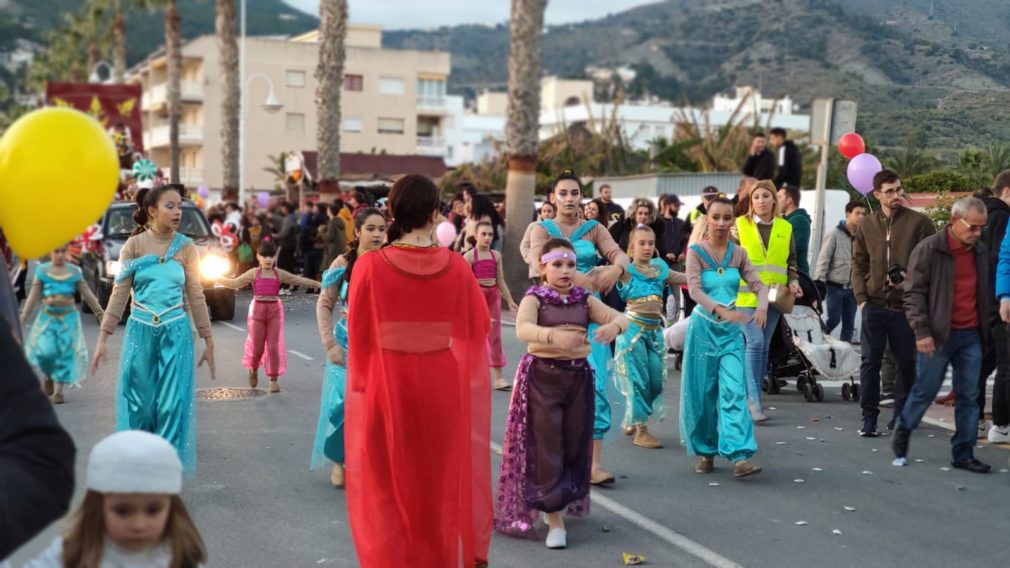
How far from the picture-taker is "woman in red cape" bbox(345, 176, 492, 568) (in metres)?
6.16

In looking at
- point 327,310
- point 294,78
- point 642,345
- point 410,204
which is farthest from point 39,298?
point 294,78

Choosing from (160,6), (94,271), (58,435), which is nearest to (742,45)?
(94,271)

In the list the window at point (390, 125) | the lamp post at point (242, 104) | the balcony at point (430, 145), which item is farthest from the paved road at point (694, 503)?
the balcony at point (430, 145)

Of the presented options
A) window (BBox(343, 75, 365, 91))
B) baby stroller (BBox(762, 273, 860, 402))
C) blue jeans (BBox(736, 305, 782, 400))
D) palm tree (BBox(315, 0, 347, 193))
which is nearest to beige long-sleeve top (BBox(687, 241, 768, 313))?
blue jeans (BBox(736, 305, 782, 400))

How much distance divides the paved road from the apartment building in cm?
7103

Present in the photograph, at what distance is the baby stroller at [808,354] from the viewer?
41.3 ft

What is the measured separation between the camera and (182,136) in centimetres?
8419

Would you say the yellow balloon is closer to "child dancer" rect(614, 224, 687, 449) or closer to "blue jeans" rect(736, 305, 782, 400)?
"child dancer" rect(614, 224, 687, 449)

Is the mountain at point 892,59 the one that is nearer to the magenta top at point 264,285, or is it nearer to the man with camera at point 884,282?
the man with camera at point 884,282

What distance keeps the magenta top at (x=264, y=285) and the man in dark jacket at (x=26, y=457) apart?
10.8 metres

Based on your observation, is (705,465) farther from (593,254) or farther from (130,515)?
(130,515)

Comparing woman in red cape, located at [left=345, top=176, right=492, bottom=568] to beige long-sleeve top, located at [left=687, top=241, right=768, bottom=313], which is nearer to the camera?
woman in red cape, located at [left=345, top=176, right=492, bottom=568]

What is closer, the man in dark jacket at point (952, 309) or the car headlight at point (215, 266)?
the man in dark jacket at point (952, 309)

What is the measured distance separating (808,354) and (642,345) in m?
3.13
